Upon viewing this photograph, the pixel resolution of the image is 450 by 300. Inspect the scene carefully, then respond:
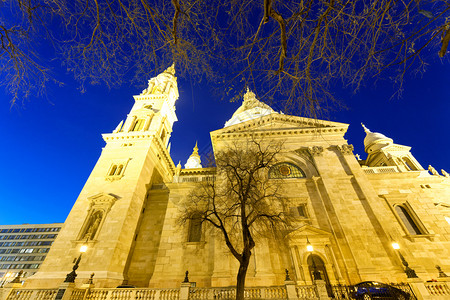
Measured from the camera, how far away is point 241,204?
42.0 feet

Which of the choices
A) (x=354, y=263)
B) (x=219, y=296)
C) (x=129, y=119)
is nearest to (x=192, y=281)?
(x=219, y=296)

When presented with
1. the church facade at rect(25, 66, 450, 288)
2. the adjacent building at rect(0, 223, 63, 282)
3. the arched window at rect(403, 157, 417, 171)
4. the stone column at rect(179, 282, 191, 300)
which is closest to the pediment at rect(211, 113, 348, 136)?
the church facade at rect(25, 66, 450, 288)

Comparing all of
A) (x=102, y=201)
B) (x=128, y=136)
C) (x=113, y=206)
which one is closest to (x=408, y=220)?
(x=113, y=206)

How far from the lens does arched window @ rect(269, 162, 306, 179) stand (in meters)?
21.8

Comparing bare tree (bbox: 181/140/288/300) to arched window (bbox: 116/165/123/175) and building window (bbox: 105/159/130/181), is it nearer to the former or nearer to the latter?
building window (bbox: 105/159/130/181)

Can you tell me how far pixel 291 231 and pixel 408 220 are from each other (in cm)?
1135

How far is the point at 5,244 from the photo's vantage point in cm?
7269

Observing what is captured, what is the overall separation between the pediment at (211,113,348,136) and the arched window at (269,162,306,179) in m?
4.21

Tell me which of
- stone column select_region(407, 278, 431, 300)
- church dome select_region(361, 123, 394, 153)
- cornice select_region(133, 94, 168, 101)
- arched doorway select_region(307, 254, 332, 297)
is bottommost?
stone column select_region(407, 278, 431, 300)

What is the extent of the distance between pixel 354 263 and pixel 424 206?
9.88 m

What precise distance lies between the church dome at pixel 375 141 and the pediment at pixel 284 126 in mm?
10260

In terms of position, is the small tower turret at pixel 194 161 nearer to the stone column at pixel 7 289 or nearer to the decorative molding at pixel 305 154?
the decorative molding at pixel 305 154

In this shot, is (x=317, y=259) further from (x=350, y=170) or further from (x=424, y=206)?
(x=424, y=206)

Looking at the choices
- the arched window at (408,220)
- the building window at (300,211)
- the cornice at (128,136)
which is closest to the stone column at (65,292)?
the building window at (300,211)
